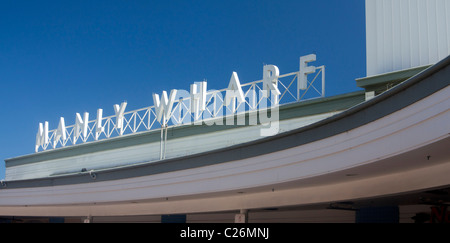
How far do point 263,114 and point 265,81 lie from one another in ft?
6.41

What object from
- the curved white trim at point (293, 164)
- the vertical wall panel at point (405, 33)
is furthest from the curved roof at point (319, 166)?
the vertical wall panel at point (405, 33)

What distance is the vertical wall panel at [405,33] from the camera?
770 inches

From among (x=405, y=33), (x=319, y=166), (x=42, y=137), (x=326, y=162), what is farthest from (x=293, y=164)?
(x=42, y=137)

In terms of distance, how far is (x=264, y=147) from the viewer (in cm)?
1549

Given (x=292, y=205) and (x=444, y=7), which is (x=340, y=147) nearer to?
(x=292, y=205)

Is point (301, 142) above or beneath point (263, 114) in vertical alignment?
beneath

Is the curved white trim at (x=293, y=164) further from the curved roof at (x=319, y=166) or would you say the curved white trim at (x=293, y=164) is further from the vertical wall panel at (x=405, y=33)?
the vertical wall panel at (x=405, y=33)

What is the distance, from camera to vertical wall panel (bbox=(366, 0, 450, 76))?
19562 mm

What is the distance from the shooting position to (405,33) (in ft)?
67.3

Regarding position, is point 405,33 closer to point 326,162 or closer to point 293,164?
point 293,164

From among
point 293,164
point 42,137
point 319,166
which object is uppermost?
point 42,137

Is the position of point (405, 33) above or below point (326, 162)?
above

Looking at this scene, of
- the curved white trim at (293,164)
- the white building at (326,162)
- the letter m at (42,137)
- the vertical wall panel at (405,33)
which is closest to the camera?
the curved white trim at (293,164)
